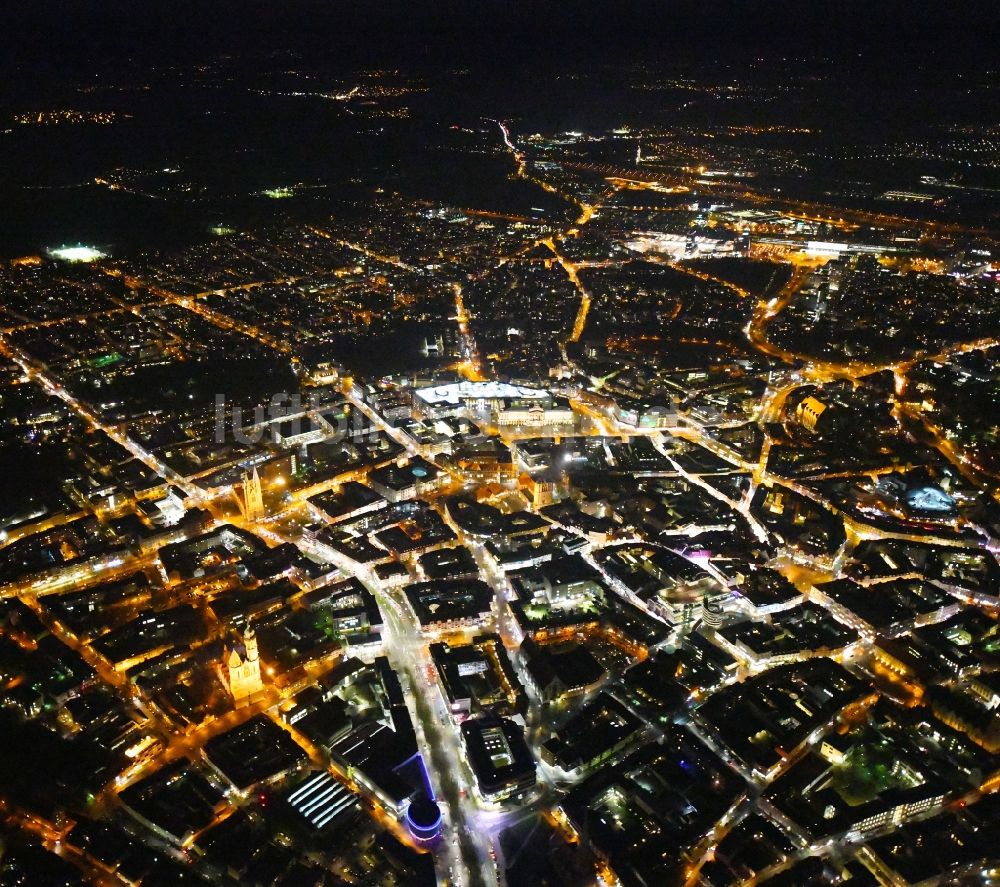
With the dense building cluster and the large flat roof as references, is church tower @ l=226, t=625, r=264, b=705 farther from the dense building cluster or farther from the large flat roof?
the large flat roof

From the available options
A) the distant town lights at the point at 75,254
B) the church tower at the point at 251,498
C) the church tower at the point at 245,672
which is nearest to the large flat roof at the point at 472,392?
the church tower at the point at 251,498

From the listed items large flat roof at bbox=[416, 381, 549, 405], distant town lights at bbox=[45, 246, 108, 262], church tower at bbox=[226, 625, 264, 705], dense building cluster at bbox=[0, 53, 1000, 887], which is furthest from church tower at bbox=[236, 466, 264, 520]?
distant town lights at bbox=[45, 246, 108, 262]

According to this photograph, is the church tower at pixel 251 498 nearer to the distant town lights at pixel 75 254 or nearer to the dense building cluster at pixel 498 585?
the dense building cluster at pixel 498 585

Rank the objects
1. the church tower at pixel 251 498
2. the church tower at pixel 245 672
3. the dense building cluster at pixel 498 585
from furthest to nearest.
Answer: the church tower at pixel 251 498, the church tower at pixel 245 672, the dense building cluster at pixel 498 585

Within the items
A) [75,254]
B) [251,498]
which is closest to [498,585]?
[251,498]

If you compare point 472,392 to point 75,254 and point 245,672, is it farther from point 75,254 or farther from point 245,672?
point 75,254

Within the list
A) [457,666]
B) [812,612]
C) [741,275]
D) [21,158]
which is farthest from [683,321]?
[21,158]

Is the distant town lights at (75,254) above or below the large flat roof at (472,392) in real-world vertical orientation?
above
